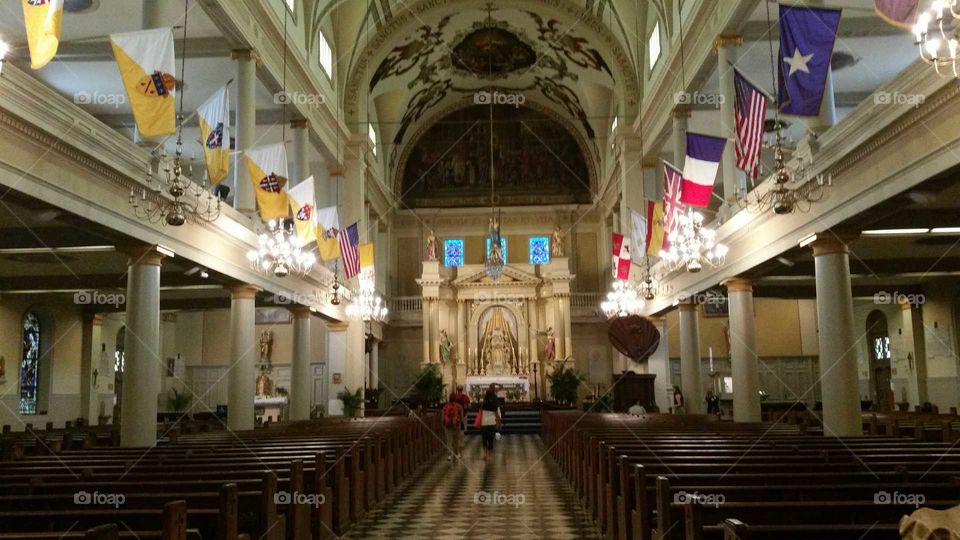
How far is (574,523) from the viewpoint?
9.73 metres

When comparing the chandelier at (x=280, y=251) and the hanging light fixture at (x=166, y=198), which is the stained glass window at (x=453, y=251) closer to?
the chandelier at (x=280, y=251)

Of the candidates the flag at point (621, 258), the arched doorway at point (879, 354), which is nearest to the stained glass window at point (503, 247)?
the flag at point (621, 258)

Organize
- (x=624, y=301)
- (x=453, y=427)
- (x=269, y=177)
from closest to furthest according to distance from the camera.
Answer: (x=269, y=177)
(x=453, y=427)
(x=624, y=301)

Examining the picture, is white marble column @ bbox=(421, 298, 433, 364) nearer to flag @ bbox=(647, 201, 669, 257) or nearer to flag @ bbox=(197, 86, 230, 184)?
flag @ bbox=(647, 201, 669, 257)

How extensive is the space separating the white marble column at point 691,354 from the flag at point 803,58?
11812mm

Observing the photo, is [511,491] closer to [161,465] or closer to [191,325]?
[161,465]

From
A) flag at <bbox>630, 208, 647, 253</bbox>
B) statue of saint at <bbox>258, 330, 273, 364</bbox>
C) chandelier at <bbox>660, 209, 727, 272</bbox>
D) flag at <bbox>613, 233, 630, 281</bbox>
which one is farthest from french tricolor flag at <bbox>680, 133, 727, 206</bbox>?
statue of saint at <bbox>258, 330, 273, 364</bbox>

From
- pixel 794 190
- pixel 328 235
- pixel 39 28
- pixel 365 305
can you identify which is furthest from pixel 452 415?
pixel 39 28

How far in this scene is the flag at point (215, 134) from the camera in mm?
12031

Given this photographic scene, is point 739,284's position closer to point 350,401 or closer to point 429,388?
point 350,401

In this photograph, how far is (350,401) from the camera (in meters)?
25.1

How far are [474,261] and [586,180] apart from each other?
675 cm

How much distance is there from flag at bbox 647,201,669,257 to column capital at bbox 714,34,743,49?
3.81 m

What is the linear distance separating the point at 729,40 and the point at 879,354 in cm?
1564
